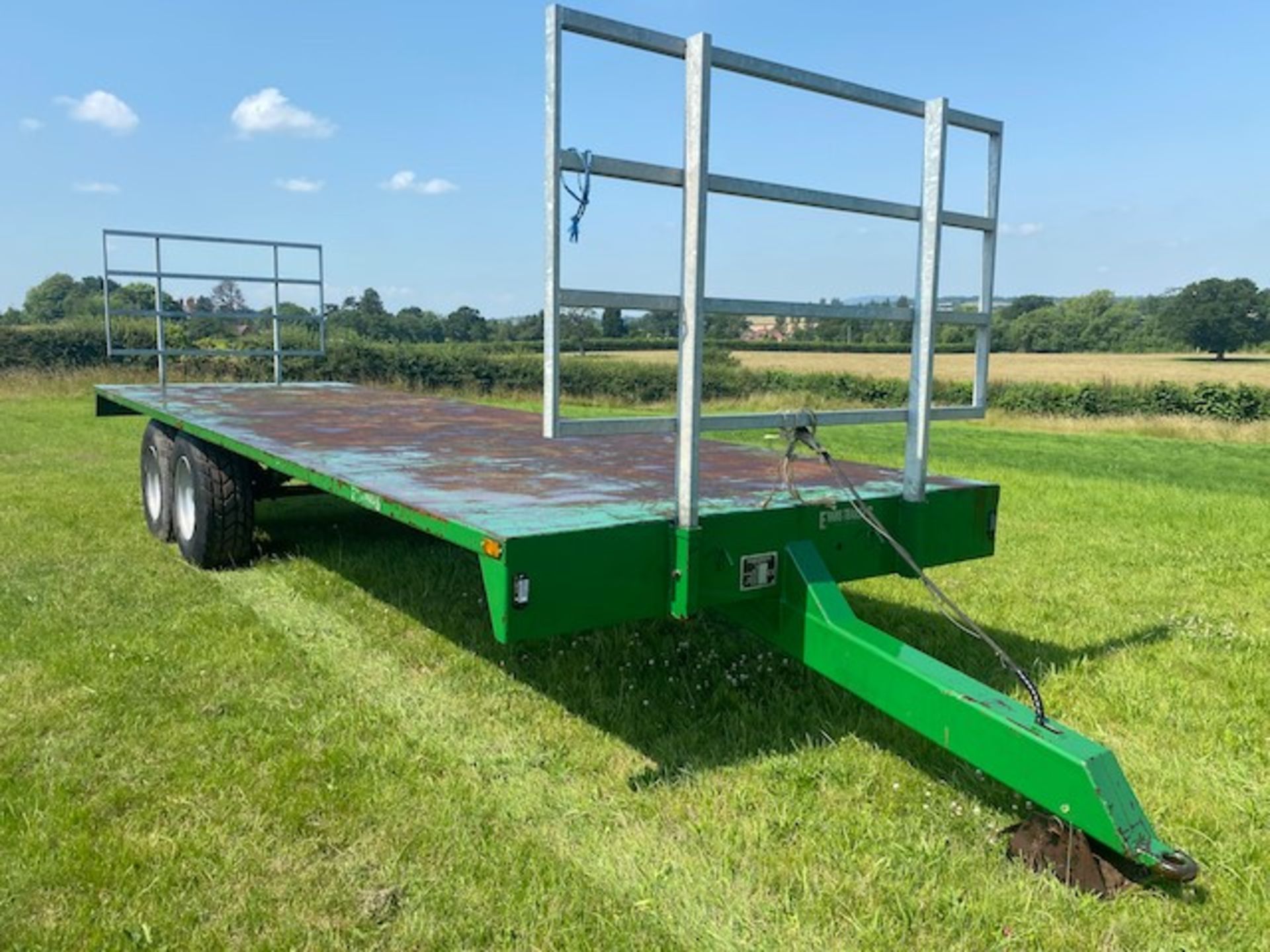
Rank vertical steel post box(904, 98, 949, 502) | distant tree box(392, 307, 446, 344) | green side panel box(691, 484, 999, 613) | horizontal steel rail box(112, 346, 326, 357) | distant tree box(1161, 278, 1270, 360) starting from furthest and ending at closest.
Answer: distant tree box(1161, 278, 1270, 360) < distant tree box(392, 307, 446, 344) < horizontal steel rail box(112, 346, 326, 357) < vertical steel post box(904, 98, 949, 502) < green side panel box(691, 484, 999, 613)

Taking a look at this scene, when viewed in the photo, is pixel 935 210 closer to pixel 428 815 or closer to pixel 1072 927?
pixel 1072 927

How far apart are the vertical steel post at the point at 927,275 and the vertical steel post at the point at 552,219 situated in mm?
1290

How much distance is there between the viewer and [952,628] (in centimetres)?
480

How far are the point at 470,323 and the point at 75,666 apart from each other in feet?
65.6

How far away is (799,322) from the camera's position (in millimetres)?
3072

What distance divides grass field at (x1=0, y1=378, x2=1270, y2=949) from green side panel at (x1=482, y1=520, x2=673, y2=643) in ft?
1.94

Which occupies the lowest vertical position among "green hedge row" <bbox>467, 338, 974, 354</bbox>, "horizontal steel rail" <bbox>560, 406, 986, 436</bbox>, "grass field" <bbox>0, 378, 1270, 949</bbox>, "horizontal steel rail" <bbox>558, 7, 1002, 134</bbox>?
"grass field" <bbox>0, 378, 1270, 949</bbox>

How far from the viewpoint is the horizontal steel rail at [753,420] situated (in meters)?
2.67

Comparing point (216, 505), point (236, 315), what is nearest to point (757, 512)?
point (216, 505)

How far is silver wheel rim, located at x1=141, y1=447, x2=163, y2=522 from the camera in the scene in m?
6.49

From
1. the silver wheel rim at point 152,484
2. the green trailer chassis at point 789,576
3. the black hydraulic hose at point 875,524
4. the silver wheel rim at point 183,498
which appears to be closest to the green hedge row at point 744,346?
the black hydraulic hose at point 875,524

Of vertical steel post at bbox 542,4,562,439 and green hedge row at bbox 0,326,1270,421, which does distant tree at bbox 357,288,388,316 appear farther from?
vertical steel post at bbox 542,4,562,439

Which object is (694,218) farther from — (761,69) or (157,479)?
(157,479)

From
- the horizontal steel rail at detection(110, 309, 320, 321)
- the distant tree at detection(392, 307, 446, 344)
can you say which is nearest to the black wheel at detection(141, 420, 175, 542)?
the horizontal steel rail at detection(110, 309, 320, 321)
